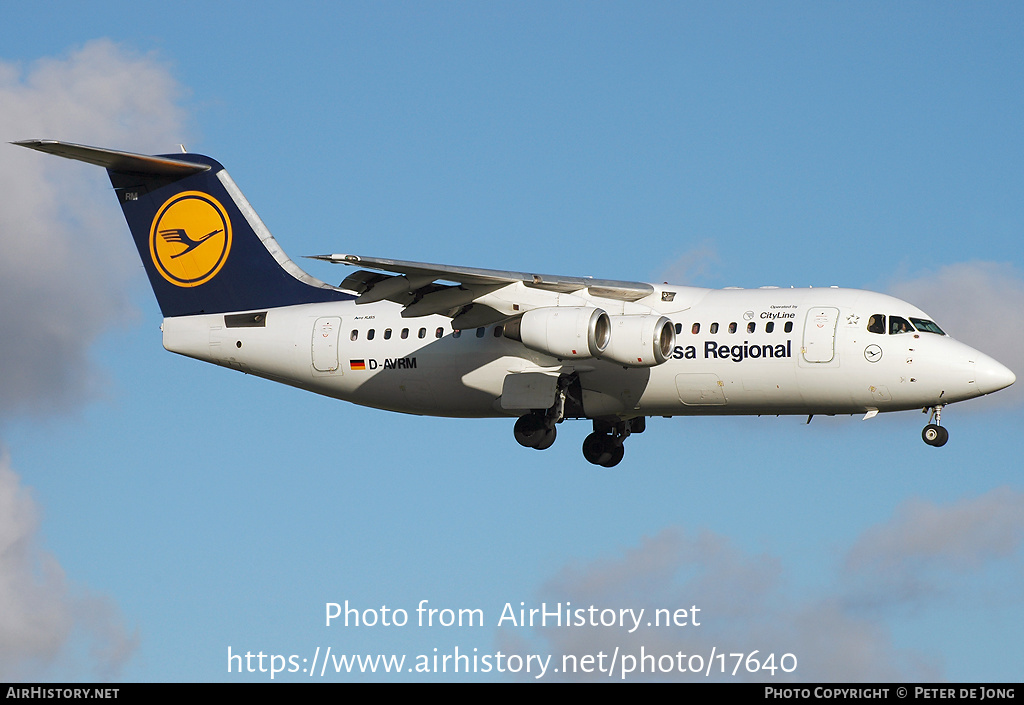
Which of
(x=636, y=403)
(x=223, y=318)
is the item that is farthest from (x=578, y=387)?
(x=223, y=318)

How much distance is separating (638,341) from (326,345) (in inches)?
246

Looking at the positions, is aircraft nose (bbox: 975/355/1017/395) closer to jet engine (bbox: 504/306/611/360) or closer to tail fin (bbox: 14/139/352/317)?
jet engine (bbox: 504/306/611/360)

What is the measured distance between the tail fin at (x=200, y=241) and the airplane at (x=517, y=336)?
0.03 meters

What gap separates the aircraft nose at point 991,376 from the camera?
23.0m

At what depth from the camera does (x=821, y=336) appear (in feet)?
77.2

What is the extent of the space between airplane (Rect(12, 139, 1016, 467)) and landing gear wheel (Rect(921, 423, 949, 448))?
22 mm

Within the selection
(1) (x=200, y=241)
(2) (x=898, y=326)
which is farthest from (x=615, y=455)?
(1) (x=200, y=241)

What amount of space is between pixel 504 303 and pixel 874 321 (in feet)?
19.7

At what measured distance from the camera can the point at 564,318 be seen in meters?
23.7

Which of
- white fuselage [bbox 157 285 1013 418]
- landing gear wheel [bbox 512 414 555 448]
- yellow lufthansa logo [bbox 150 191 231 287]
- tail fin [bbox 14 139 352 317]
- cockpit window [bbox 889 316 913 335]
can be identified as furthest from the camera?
yellow lufthansa logo [bbox 150 191 231 287]

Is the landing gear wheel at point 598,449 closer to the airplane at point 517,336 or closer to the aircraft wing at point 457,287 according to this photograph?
the airplane at point 517,336

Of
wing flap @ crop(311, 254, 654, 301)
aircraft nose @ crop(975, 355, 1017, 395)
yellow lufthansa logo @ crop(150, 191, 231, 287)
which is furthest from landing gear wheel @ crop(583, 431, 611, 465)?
yellow lufthansa logo @ crop(150, 191, 231, 287)

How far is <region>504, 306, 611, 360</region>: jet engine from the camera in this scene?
23.5 m

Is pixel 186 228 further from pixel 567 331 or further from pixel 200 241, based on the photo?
pixel 567 331
